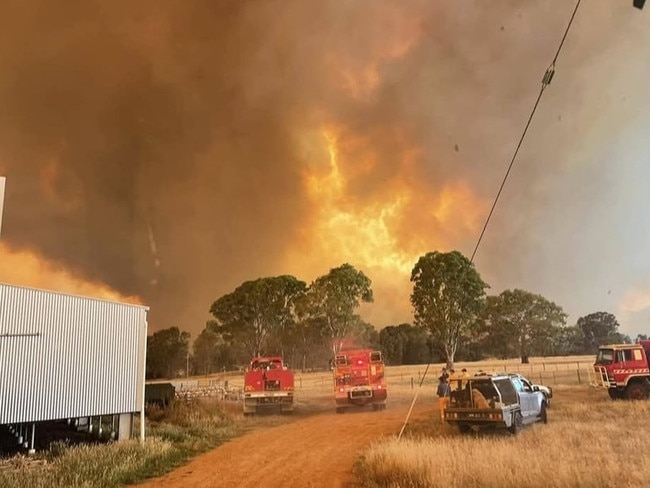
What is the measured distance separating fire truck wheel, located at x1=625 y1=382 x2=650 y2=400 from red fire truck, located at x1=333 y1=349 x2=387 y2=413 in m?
11.8

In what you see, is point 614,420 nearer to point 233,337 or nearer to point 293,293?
point 293,293

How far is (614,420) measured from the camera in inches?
679

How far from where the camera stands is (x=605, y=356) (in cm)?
2545

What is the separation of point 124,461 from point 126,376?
6221 millimetres

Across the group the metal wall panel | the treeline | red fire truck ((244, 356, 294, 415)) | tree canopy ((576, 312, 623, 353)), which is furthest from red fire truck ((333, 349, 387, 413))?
tree canopy ((576, 312, 623, 353))

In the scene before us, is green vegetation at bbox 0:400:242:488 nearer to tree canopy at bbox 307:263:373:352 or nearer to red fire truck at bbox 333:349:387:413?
red fire truck at bbox 333:349:387:413

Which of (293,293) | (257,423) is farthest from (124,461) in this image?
(293,293)

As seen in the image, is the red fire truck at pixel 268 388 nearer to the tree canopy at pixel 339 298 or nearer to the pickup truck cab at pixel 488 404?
the pickup truck cab at pixel 488 404

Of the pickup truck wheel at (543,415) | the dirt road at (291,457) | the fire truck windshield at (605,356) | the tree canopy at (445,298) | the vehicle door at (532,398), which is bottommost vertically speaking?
the dirt road at (291,457)

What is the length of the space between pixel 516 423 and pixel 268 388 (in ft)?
48.8

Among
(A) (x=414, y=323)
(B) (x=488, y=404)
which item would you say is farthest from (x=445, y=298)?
(B) (x=488, y=404)

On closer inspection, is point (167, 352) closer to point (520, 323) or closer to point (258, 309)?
point (258, 309)

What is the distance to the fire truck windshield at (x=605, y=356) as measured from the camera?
25091 millimetres

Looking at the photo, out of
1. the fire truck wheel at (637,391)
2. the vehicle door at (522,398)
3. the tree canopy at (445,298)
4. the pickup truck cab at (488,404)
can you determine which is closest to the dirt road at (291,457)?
the pickup truck cab at (488,404)
